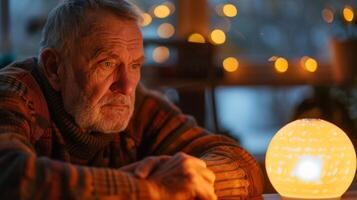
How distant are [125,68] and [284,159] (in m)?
0.37

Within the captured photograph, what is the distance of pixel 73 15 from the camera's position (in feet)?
4.50

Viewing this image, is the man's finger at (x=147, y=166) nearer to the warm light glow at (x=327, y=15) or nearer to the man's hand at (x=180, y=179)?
the man's hand at (x=180, y=179)

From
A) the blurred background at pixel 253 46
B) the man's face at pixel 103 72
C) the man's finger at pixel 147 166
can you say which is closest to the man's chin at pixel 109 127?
the man's face at pixel 103 72

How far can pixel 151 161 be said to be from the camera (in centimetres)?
112

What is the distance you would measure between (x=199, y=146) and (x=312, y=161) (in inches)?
11.6

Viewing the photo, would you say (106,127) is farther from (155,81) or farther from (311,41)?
(311,41)

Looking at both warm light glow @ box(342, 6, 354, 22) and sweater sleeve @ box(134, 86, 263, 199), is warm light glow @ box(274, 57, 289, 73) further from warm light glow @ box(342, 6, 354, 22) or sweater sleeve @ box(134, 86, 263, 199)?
sweater sleeve @ box(134, 86, 263, 199)

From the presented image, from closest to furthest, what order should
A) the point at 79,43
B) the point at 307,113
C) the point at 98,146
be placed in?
the point at 79,43
the point at 98,146
the point at 307,113

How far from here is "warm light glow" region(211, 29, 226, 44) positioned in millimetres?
3953

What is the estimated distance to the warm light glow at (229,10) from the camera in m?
3.94

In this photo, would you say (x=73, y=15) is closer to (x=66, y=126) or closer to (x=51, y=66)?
(x=51, y=66)

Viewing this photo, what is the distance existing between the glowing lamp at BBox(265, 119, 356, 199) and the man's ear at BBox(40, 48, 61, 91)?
0.48 metres

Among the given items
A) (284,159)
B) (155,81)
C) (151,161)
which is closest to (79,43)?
(151,161)

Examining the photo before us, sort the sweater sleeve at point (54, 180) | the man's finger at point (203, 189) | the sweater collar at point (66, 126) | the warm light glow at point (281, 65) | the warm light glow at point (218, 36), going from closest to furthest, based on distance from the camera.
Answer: the sweater sleeve at point (54, 180)
the man's finger at point (203, 189)
the sweater collar at point (66, 126)
the warm light glow at point (281, 65)
the warm light glow at point (218, 36)
